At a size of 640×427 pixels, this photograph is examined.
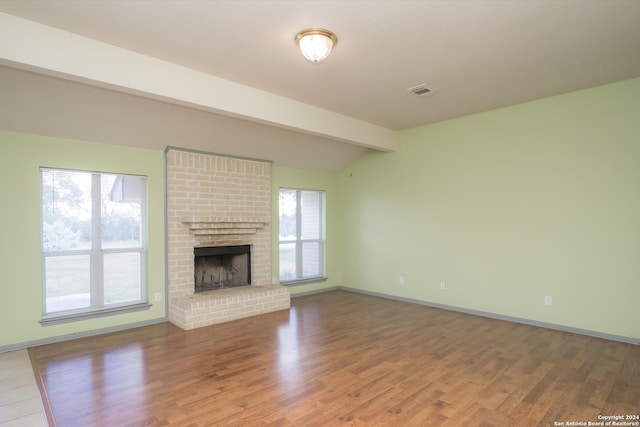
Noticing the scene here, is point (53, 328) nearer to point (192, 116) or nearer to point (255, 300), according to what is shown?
point (255, 300)

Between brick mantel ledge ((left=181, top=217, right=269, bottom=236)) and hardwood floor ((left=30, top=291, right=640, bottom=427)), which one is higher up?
brick mantel ledge ((left=181, top=217, right=269, bottom=236))

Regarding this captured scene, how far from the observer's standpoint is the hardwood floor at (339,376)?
2449 mm

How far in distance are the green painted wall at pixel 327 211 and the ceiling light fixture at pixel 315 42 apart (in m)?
3.46

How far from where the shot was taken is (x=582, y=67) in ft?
11.5

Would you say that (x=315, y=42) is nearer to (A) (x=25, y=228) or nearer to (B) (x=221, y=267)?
(A) (x=25, y=228)

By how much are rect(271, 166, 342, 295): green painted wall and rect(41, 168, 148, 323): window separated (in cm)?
215

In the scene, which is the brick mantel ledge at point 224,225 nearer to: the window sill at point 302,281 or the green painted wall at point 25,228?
the window sill at point 302,281

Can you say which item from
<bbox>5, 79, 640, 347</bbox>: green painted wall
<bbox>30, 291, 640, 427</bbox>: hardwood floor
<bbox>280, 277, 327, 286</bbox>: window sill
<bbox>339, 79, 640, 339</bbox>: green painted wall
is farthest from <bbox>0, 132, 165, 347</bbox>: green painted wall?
<bbox>339, 79, 640, 339</bbox>: green painted wall

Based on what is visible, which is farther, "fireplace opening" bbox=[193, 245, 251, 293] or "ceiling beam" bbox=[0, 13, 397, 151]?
"fireplace opening" bbox=[193, 245, 251, 293]

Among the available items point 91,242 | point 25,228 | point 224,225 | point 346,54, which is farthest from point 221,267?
point 346,54

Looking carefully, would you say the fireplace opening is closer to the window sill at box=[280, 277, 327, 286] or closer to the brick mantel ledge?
the brick mantel ledge

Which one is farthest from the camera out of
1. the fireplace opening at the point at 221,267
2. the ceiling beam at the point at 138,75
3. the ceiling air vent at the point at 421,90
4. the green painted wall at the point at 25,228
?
the fireplace opening at the point at 221,267

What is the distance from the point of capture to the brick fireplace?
15.6 ft

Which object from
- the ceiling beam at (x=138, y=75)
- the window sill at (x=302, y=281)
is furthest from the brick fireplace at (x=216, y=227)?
Answer: the ceiling beam at (x=138, y=75)
